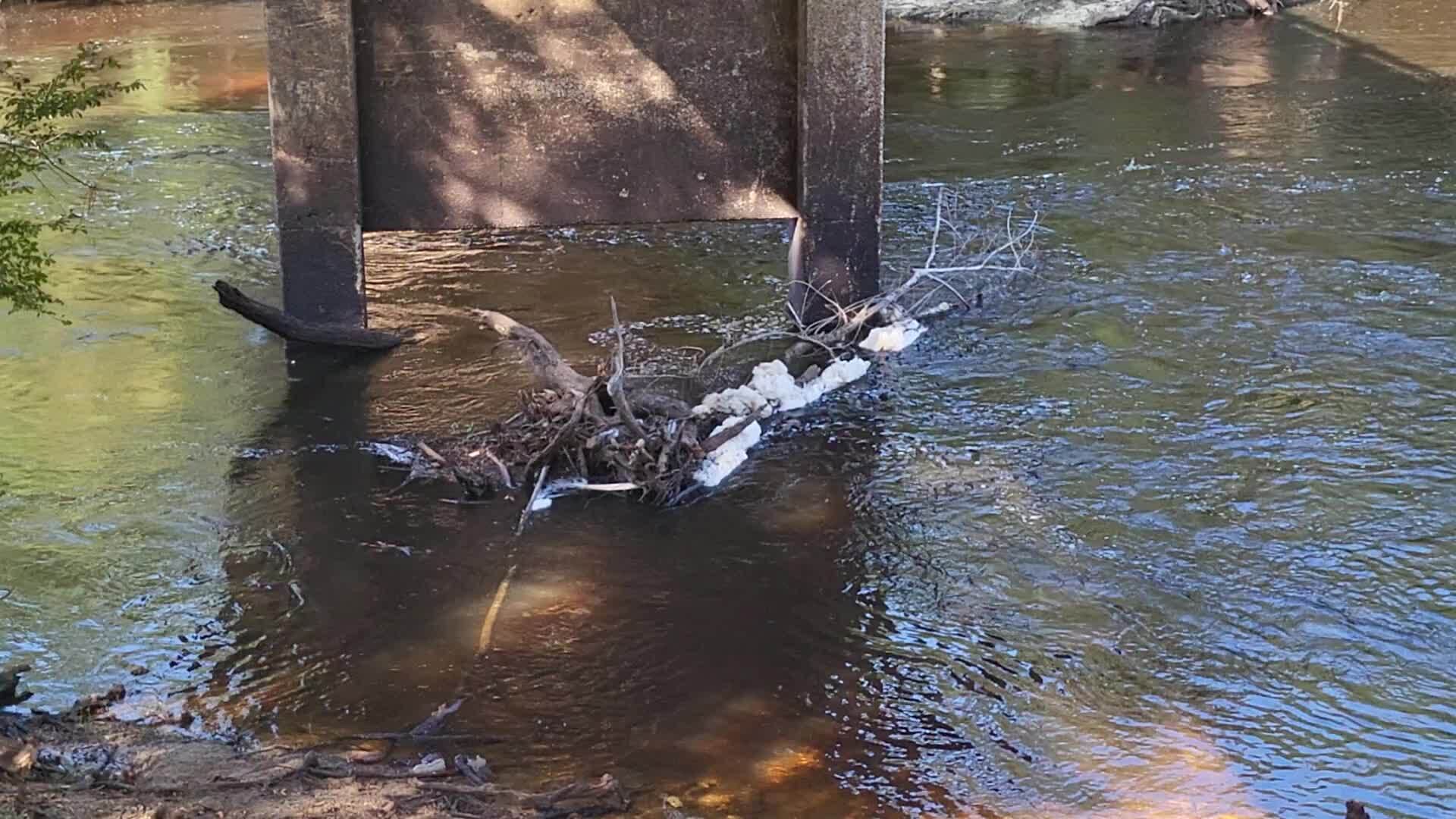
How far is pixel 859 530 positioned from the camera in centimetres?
697

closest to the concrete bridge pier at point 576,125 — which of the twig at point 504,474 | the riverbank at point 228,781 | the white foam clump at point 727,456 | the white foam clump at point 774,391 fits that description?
the white foam clump at point 774,391

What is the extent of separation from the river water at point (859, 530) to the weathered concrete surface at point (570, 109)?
0.89 meters

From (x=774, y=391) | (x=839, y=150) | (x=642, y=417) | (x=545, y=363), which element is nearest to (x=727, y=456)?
(x=642, y=417)

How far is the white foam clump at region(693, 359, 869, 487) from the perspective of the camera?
24.8 feet

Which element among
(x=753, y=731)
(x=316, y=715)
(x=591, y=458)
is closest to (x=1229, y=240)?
(x=591, y=458)

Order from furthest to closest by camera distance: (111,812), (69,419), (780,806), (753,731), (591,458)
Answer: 1. (69,419)
2. (591,458)
3. (753,731)
4. (780,806)
5. (111,812)

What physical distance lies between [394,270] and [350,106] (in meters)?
2.47

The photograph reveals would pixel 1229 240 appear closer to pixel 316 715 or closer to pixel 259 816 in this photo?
pixel 316 715

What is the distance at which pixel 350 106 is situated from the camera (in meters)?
8.43

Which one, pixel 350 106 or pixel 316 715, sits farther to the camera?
pixel 350 106

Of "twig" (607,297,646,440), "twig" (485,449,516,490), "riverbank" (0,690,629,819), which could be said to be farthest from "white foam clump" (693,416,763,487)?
"riverbank" (0,690,629,819)

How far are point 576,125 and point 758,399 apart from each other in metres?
1.84

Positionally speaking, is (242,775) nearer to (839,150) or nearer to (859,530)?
(859,530)

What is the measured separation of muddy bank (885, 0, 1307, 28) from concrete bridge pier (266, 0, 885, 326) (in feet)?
41.8
